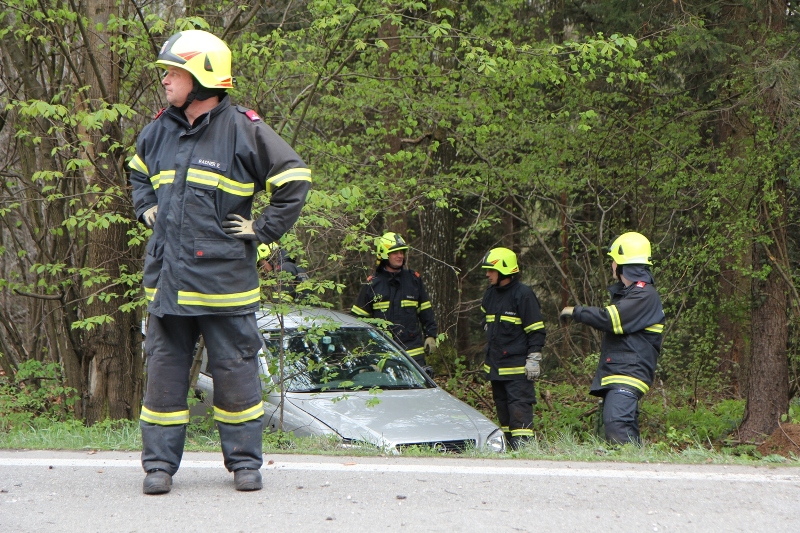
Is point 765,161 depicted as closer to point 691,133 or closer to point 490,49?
point 691,133

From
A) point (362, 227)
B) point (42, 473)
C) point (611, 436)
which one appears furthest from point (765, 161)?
point (42, 473)

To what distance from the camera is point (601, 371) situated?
6.60 meters

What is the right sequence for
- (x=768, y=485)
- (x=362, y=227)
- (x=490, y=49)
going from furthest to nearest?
1. (x=490, y=49)
2. (x=362, y=227)
3. (x=768, y=485)

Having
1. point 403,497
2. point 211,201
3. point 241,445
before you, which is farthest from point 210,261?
point 403,497

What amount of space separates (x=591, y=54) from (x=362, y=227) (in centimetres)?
284

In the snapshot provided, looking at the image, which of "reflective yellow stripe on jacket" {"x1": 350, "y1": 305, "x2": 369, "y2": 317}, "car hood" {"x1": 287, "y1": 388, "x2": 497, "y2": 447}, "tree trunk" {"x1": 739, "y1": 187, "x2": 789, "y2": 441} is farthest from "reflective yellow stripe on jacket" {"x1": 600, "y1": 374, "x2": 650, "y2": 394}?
"reflective yellow stripe on jacket" {"x1": 350, "y1": 305, "x2": 369, "y2": 317}

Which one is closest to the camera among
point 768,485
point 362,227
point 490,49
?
point 768,485

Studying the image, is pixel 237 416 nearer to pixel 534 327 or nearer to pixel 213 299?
pixel 213 299

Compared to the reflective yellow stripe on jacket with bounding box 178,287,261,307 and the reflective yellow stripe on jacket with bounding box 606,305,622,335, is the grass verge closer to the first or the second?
the reflective yellow stripe on jacket with bounding box 606,305,622,335

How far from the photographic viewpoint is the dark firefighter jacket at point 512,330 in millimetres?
8172

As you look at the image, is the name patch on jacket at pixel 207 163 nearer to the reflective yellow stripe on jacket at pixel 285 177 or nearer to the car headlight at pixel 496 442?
the reflective yellow stripe on jacket at pixel 285 177

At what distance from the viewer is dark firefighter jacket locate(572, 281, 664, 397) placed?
20.9 feet

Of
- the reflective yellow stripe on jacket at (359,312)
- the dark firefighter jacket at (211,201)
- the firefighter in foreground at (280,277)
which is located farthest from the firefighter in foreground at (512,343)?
the dark firefighter jacket at (211,201)

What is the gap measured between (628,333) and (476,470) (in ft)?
8.84
